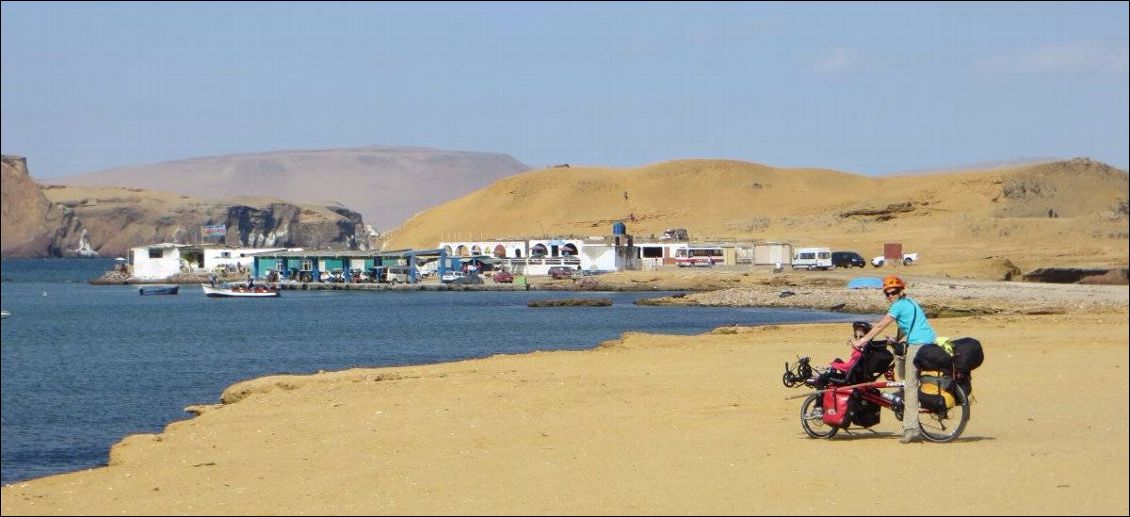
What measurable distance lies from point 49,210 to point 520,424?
7.56m

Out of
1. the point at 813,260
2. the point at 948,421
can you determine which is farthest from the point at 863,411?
the point at 813,260

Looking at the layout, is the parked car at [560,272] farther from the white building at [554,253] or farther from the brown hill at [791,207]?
the brown hill at [791,207]

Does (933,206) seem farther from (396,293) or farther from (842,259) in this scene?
(396,293)

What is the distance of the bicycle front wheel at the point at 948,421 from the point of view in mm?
11766

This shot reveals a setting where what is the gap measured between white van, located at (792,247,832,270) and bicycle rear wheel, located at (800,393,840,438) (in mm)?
77165

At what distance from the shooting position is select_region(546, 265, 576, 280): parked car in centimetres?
9727

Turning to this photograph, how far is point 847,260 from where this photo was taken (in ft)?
304

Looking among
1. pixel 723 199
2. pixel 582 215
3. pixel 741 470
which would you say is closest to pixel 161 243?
pixel 582 215

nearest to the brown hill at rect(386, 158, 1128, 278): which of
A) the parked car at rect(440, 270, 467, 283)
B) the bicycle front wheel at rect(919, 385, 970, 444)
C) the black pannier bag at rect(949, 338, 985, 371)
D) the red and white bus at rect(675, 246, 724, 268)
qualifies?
the red and white bus at rect(675, 246, 724, 268)

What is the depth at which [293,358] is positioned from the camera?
40375 mm

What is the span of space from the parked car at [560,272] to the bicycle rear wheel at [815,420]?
83.8m

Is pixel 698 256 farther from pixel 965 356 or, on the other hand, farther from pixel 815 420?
pixel 965 356

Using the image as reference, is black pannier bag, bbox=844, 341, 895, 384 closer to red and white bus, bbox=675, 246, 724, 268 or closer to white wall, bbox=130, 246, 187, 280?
red and white bus, bbox=675, 246, 724, 268

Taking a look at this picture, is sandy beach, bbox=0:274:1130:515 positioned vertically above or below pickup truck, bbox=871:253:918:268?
below
